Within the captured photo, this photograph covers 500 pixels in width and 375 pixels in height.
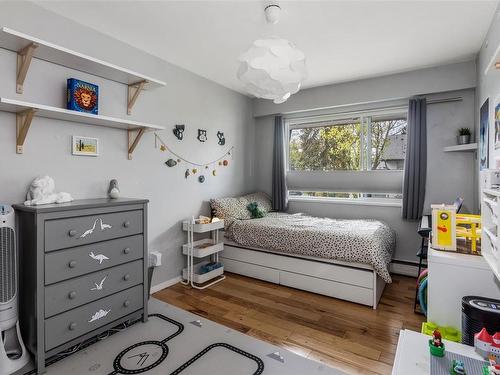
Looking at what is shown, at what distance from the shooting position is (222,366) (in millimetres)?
1816

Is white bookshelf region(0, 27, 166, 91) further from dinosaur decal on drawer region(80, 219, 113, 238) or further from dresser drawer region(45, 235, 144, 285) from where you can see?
dresser drawer region(45, 235, 144, 285)

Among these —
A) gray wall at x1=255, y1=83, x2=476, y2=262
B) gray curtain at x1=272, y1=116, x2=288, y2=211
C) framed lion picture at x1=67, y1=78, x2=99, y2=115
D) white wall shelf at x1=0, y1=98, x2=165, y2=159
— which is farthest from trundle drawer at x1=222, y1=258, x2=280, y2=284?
framed lion picture at x1=67, y1=78, x2=99, y2=115

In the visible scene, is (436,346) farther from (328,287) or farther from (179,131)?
(179,131)

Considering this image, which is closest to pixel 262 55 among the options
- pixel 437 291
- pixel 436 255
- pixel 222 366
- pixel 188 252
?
pixel 436 255

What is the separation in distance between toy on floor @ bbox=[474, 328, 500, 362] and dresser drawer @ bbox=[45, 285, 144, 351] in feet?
7.04

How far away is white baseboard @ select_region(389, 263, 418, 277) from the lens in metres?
3.45

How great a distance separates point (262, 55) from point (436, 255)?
4.87 feet

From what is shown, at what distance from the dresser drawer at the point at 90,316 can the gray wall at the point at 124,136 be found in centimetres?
80

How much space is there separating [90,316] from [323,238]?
2.10 meters

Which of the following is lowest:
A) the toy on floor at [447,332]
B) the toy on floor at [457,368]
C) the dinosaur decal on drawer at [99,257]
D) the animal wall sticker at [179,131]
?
the toy on floor at [447,332]

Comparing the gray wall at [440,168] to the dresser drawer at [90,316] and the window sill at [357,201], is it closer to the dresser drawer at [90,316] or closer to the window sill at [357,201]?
the window sill at [357,201]

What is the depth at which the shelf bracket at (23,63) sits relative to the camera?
187 centimetres

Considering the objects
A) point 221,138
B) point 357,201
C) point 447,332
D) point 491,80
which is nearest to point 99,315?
point 447,332

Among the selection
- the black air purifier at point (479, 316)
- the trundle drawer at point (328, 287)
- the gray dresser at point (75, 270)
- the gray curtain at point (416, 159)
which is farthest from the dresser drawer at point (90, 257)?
the gray curtain at point (416, 159)
